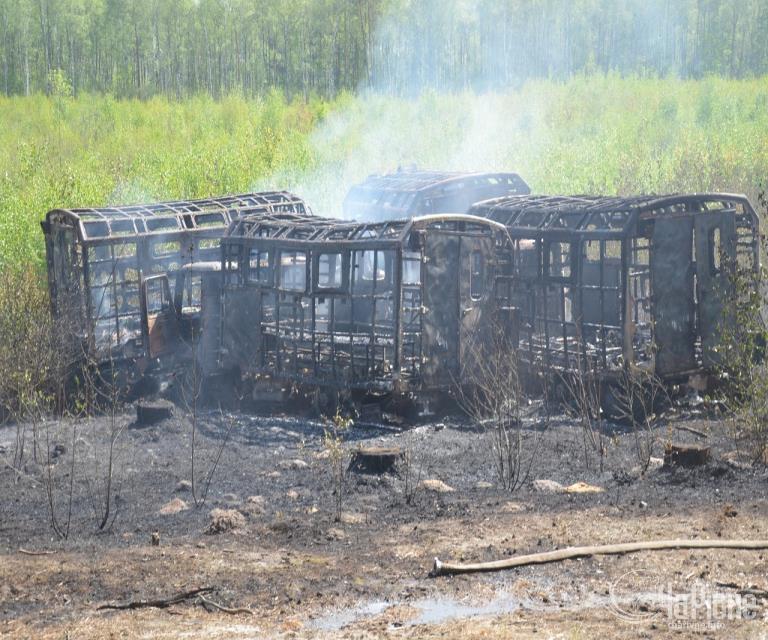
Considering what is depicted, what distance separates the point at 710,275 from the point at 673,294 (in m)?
0.57

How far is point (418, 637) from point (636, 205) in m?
8.05

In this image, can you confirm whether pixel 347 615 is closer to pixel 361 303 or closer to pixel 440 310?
pixel 440 310

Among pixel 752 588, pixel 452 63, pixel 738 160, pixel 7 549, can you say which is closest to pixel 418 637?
pixel 752 588

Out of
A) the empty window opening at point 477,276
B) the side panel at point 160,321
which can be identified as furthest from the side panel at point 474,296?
→ the side panel at point 160,321

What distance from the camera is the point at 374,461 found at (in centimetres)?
1067

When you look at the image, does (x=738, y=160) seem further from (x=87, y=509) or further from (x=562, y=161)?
(x=87, y=509)

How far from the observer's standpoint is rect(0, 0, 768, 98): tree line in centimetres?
5881

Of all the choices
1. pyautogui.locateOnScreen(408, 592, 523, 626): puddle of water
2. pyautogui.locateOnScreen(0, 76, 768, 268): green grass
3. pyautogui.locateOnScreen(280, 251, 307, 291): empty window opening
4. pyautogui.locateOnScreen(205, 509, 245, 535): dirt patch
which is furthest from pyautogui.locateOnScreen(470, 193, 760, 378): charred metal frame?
pyautogui.locateOnScreen(0, 76, 768, 268): green grass

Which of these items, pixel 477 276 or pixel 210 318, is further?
pixel 210 318

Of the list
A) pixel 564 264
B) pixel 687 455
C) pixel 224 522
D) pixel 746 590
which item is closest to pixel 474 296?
pixel 564 264

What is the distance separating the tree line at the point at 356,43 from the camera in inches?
2315

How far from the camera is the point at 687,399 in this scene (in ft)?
45.1

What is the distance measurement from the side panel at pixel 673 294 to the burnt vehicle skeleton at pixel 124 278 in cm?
622

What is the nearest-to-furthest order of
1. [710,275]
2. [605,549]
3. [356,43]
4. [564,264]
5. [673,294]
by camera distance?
[605,549] → [673,294] → [710,275] → [564,264] → [356,43]
